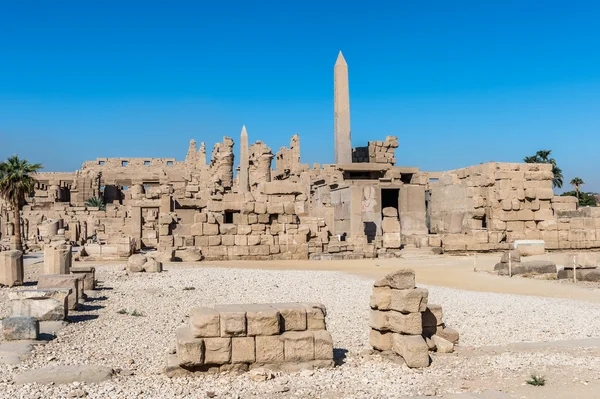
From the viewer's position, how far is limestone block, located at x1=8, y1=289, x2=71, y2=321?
7852 millimetres

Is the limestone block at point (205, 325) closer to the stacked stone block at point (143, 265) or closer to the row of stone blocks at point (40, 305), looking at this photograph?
the row of stone blocks at point (40, 305)

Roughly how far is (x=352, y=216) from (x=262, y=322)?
655 inches

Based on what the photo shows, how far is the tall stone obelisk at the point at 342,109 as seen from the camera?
85.2ft

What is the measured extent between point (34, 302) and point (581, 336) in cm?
723

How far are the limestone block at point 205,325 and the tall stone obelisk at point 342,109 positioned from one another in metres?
20.6

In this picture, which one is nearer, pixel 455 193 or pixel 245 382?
pixel 245 382

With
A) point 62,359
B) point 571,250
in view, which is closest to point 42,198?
point 571,250

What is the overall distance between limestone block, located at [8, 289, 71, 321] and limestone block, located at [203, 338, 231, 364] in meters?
3.33

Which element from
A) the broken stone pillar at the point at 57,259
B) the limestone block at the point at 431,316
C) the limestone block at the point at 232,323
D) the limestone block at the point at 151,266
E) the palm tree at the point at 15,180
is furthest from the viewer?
the palm tree at the point at 15,180

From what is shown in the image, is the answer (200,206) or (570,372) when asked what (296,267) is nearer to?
(200,206)

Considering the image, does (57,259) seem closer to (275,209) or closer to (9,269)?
(9,269)

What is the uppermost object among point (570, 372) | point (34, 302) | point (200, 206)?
point (200, 206)

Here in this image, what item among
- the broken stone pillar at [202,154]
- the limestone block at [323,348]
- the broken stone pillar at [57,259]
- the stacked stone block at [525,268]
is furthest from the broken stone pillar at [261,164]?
the limestone block at [323,348]

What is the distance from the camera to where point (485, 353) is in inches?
260
